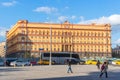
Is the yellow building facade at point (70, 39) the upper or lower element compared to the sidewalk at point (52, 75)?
upper

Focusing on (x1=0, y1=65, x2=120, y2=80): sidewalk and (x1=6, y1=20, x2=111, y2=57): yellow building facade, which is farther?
(x1=6, y1=20, x2=111, y2=57): yellow building facade

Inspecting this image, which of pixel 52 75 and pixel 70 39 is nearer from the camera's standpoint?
pixel 52 75

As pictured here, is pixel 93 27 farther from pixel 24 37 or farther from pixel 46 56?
pixel 46 56

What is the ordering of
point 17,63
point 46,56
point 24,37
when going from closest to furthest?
point 17,63 → point 46,56 → point 24,37

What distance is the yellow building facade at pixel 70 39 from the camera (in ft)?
547

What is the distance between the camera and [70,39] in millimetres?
173000

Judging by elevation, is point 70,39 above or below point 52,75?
above

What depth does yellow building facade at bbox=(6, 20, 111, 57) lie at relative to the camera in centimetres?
16662

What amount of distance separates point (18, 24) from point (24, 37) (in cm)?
719

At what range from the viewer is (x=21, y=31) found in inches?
6462

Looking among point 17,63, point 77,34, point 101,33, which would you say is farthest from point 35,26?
point 17,63

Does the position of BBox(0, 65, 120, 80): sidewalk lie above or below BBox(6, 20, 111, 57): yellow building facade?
below

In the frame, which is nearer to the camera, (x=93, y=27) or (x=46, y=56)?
(x=46, y=56)

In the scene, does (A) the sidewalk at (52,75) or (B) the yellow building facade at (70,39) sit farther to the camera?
(B) the yellow building facade at (70,39)
